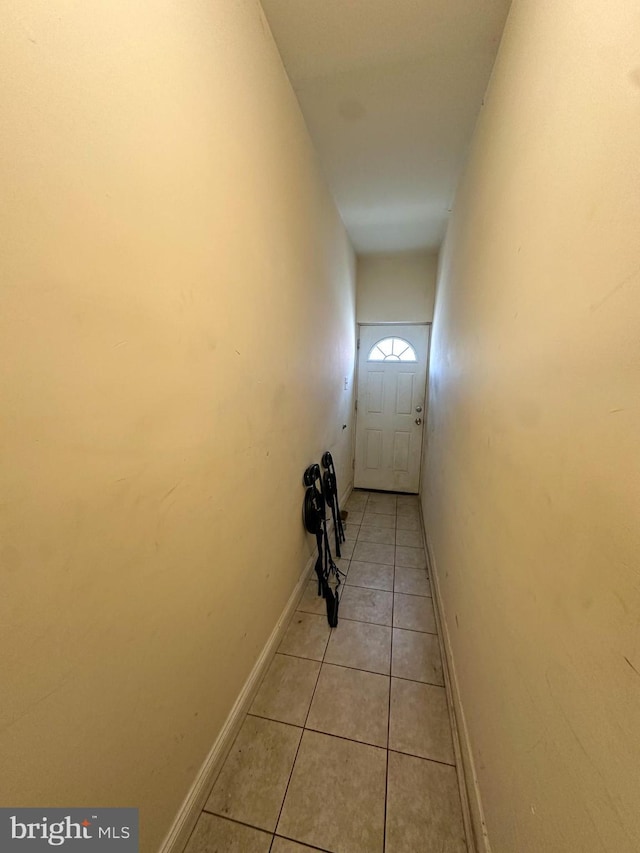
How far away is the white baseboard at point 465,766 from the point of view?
96cm

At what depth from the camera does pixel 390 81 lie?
1476mm

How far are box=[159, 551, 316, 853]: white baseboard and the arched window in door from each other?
2967 mm

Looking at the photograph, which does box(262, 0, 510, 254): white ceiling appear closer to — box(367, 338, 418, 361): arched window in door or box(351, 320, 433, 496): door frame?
box(351, 320, 433, 496): door frame

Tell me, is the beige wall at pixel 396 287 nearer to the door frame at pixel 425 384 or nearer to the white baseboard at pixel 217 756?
the door frame at pixel 425 384

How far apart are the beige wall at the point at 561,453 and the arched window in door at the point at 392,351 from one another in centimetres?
254

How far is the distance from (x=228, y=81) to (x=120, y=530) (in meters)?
1.41

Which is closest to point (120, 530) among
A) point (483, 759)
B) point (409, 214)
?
point (483, 759)

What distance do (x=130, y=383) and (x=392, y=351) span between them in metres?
3.45

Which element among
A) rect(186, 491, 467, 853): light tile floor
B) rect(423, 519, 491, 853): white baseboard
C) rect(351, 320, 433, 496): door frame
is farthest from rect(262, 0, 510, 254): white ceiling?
rect(186, 491, 467, 853): light tile floor

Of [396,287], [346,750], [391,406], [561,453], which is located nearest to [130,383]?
[561,453]

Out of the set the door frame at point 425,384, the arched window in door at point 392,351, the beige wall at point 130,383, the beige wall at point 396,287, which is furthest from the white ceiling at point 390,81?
the arched window in door at point 392,351

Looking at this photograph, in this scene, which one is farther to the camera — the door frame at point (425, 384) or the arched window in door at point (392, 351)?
the arched window in door at point (392, 351)

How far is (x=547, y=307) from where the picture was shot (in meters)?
0.76

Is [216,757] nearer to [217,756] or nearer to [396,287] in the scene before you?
[217,756]
